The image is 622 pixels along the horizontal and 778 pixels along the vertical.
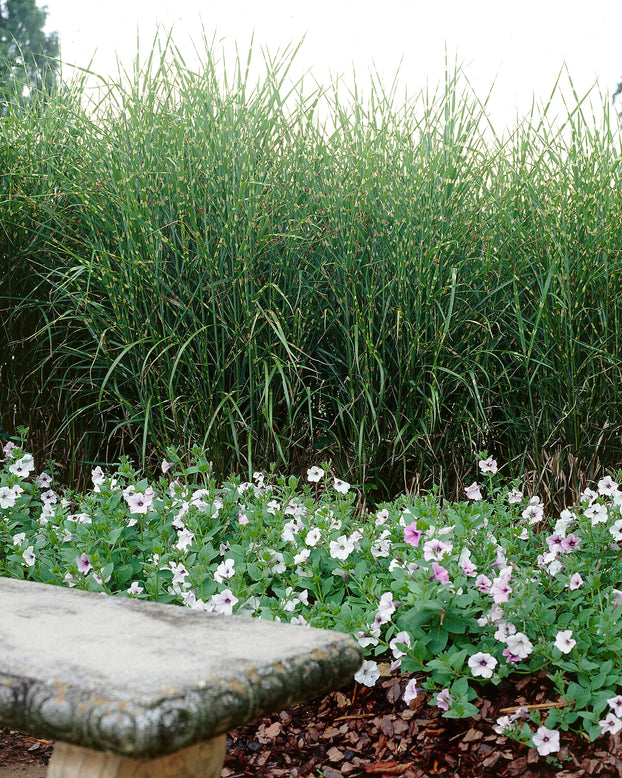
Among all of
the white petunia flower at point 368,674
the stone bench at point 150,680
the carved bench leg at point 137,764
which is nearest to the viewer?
the stone bench at point 150,680

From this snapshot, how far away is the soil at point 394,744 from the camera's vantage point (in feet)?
6.05

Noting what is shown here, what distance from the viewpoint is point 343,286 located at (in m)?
3.15

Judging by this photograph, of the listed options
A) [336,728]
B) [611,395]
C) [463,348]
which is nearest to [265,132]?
[463,348]

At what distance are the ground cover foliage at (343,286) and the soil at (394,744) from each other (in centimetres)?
108

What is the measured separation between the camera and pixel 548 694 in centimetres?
200

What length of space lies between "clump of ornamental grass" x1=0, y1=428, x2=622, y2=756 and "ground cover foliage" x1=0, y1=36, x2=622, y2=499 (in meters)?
0.40

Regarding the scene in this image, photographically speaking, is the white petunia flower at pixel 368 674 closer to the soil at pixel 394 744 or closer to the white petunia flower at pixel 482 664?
the soil at pixel 394 744

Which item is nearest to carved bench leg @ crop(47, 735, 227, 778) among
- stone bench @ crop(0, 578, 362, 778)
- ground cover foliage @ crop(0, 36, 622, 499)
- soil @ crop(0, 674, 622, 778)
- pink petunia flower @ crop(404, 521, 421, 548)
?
stone bench @ crop(0, 578, 362, 778)

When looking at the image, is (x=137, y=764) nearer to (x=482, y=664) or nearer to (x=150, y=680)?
(x=150, y=680)

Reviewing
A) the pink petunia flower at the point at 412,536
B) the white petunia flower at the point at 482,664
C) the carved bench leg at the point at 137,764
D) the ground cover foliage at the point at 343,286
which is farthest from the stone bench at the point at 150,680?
the ground cover foliage at the point at 343,286

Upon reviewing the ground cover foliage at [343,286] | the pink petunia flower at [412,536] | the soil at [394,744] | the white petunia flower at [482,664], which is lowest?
the soil at [394,744]

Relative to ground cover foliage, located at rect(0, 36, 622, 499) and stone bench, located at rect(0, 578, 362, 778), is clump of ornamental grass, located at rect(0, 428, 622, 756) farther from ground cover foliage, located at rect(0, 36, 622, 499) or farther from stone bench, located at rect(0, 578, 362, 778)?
stone bench, located at rect(0, 578, 362, 778)

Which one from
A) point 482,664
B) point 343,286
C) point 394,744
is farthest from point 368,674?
point 343,286

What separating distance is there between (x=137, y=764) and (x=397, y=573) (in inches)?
40.3
